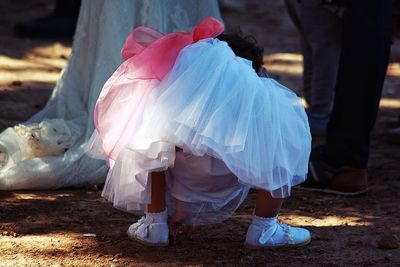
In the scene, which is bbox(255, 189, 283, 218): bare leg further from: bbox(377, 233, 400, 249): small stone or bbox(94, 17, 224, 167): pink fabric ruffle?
bbox(94, 17, 224, 167): pink fabric ruffle

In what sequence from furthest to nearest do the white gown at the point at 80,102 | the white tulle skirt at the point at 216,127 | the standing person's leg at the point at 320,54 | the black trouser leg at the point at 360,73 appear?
the standing person's leg at the point at 320,54 → the white gown at the point at 80,102 → the black trouser leg at the point at 360,73 → the white tulle skirt at the point at 216,127

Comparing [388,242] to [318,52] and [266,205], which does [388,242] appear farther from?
[318,52]

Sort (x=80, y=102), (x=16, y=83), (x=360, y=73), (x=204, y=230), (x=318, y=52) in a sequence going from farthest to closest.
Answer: (x=16, y=83) → (x=318, y=52) → (x=80, y=102) → (x=360, y=73) → (x=204, y=230)

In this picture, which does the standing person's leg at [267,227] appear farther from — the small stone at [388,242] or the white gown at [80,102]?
the white gown at [80,102]

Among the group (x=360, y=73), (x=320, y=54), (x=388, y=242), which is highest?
(x=360, y=73)

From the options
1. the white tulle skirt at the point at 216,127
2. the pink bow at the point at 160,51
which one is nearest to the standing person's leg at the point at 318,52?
the pink bow at the point at 160,51

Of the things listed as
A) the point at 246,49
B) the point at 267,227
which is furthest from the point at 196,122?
the point at 267,227

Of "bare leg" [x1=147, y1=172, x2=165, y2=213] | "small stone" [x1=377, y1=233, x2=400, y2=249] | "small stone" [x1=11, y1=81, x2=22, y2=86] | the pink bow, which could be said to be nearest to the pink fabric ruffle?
the pink bow

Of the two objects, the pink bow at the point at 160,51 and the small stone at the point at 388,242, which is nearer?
the pink bow at the point at 160,51

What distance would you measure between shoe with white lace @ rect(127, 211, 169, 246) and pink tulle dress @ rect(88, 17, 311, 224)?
7cm

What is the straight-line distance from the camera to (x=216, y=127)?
2936 mm

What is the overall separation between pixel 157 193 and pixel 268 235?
431mm

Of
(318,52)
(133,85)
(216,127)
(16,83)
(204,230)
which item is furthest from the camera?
(16,83)

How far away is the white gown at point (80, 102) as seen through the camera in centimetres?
421
